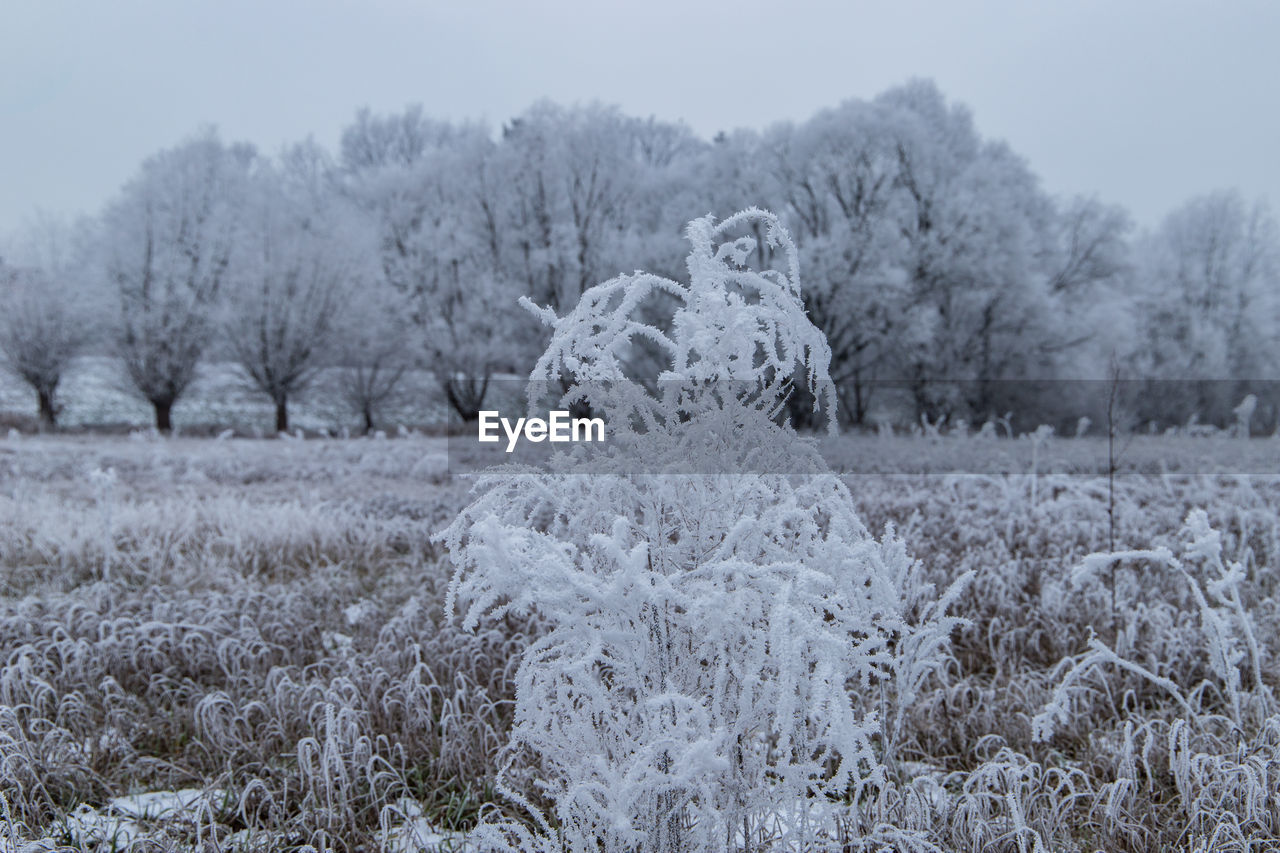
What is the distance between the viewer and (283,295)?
69.4ft

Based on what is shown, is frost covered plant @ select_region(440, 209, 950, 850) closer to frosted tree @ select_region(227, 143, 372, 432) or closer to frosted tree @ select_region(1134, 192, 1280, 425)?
frosted tree @ select_region(227, 143, 372, 432)

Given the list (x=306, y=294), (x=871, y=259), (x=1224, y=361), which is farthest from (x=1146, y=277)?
(x=306, y=294)

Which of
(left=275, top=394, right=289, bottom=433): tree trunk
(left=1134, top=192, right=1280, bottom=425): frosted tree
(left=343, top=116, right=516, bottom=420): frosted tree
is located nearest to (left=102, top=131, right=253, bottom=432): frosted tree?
(left=275, top=394, right=289, bottom=433): tree trunk

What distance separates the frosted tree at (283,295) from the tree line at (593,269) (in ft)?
0.22

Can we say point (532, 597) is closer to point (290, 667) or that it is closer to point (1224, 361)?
point (290, 667)

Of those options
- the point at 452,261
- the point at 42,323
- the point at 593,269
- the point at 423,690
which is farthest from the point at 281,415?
the point at 423,690

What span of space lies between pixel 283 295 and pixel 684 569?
22.0 metres

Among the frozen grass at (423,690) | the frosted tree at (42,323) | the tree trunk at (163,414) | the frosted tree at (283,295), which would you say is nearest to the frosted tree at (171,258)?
the tree trunk at (163,414)

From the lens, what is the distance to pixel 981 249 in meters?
19.8

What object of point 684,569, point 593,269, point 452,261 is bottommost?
point 684,569

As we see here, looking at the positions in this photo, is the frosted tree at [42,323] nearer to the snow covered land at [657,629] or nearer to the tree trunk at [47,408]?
the tree trunk at [47,408]

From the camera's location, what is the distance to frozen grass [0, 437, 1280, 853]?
7.84 ft

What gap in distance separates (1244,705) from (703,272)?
2988 mm

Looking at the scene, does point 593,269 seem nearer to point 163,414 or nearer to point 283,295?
point 283,295
